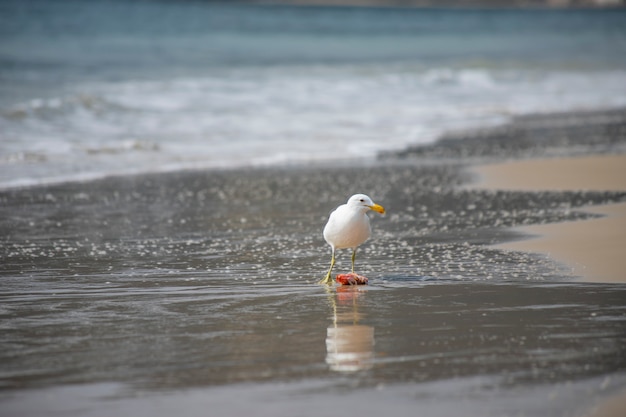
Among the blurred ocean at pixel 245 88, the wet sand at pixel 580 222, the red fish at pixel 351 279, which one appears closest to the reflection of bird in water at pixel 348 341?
the red fish at pixel 351 279

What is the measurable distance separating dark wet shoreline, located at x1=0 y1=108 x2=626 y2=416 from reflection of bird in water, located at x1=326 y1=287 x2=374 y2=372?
0.02 metres

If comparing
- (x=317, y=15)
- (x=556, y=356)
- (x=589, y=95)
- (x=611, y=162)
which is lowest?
(x=556, y=356)

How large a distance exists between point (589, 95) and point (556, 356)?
71.5 ft

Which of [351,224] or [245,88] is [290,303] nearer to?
[351,224]

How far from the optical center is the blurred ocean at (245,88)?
49.1ft

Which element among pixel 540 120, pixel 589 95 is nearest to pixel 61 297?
pixel 540 120

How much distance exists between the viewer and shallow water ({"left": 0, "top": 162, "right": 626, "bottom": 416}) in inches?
181

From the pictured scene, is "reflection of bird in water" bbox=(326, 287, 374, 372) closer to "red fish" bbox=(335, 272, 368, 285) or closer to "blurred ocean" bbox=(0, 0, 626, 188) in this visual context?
"red fish" bbox=(335, 272, 368, 285)

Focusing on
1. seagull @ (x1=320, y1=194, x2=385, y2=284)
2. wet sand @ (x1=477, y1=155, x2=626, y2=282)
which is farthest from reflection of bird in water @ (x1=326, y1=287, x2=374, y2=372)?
wet sand @ (x1=477, y1=155, x2=626, y2=282)

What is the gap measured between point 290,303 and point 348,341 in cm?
94

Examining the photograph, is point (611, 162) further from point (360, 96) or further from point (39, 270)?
point (360, 96)

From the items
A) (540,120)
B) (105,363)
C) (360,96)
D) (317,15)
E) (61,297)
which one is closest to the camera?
(105,363)

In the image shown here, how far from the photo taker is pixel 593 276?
6855 millimetres

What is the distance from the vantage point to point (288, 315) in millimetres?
5949
